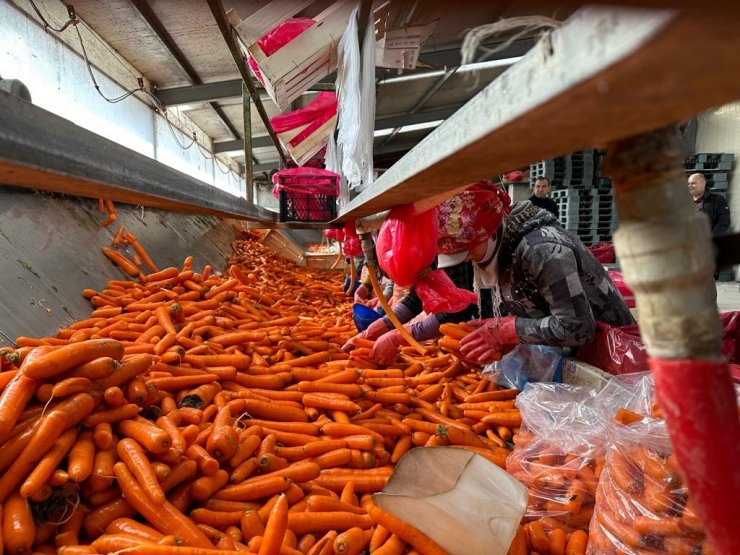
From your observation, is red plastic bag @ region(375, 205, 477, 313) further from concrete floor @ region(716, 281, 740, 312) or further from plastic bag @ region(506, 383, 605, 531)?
concrete floor @ region(716, 281, 740, 312)

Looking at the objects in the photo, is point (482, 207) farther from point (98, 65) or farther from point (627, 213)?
point (98, 65)

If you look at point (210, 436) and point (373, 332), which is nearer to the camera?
point (210, 436)

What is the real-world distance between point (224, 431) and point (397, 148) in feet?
44.8

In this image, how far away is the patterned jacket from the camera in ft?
7.41

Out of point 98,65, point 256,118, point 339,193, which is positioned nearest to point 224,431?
point 339,193

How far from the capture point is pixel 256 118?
9.86 metres

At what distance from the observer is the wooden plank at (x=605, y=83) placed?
1.00 ft

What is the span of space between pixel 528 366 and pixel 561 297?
0.65 m

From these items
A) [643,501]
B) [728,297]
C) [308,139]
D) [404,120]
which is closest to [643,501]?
[643,501]

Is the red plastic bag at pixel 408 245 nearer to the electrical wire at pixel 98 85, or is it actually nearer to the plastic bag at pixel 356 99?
the plastic bag at pixel 356 99

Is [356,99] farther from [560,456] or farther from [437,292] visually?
[560,456]

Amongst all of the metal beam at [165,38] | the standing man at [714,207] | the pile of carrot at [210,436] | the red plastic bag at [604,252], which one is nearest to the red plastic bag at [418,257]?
the pile of carrot at [210,436]

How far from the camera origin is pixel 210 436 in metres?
1.83

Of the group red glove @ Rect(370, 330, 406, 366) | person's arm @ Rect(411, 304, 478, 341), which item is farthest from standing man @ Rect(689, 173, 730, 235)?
red glove @ Rect(370, 330, 406, 366)
